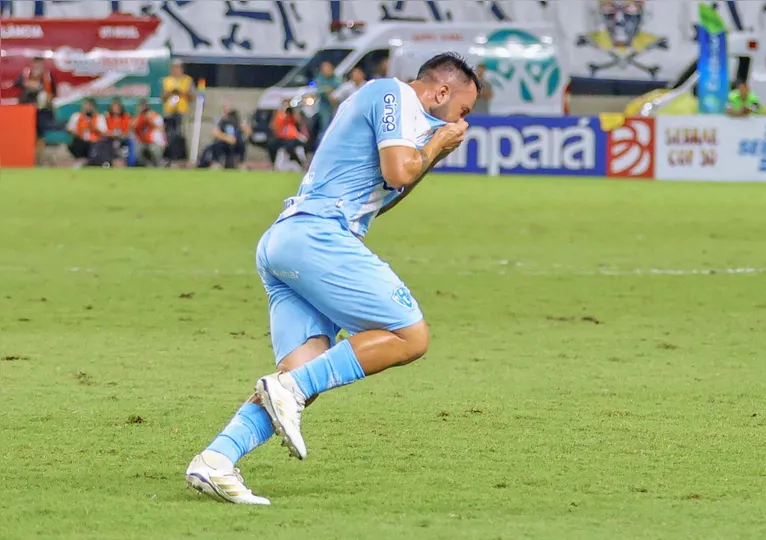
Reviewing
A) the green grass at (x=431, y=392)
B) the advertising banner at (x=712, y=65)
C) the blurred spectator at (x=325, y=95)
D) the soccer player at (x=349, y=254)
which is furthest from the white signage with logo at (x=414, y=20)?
the soccer player at (x=349, y=254)

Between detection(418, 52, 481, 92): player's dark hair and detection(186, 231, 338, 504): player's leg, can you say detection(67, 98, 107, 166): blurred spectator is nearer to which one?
detection(186, 231, 338, 504): player's leg

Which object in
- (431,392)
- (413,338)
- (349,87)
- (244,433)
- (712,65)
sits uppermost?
(413,338)

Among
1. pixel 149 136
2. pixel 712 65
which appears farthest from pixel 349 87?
pixel 712 65

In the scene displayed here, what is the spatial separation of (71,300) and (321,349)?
655 centimetres

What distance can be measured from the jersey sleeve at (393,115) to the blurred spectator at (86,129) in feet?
82.5

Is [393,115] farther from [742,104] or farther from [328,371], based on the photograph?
[742,104]

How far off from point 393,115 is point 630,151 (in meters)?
23.0

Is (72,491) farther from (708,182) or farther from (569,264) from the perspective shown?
(708,182)

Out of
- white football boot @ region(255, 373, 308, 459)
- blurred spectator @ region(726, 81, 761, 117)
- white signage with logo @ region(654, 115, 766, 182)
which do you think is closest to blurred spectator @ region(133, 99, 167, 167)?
white signage with logo @ region(654, 115, 766, 182)

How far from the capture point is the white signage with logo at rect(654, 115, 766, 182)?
88.7ft

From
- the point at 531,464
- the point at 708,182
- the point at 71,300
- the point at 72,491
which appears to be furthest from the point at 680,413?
the point at 708,182

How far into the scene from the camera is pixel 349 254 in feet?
18.0

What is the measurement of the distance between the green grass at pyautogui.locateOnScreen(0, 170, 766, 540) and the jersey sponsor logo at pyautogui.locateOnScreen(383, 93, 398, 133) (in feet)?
4.29

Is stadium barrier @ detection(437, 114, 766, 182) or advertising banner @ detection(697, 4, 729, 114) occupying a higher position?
advertising banner @ detection(697, 4, 729, 114)
